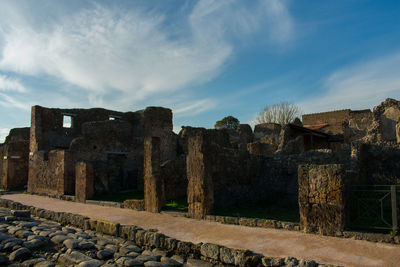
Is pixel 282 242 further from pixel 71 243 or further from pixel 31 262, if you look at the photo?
pixel 31 262

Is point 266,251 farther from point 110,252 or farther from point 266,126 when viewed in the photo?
point 266,126

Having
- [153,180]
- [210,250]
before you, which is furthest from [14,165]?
[210,250]

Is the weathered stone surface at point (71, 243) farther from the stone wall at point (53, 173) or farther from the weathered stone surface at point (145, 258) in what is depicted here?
the stone wall at point (53, 173)

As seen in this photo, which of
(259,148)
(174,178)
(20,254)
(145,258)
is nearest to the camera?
(145,258)

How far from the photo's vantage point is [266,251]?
5.18 m

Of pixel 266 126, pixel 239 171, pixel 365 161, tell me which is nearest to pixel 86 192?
pixel 239 171

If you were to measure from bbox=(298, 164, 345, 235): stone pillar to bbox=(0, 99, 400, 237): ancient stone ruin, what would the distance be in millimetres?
19

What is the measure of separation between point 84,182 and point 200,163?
6389 mm

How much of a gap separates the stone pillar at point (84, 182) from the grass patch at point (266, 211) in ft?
19.8

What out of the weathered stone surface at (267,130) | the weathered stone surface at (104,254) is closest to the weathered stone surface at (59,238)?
the weathered stone surface at (104,254)

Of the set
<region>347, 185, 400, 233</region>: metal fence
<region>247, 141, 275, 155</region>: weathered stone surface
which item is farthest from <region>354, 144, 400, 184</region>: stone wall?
<region>247, 141, 275, 155</region>: weathered stone surface

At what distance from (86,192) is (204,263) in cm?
878

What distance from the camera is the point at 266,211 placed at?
921 centimetres

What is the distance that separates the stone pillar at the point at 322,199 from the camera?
19.9 ft
